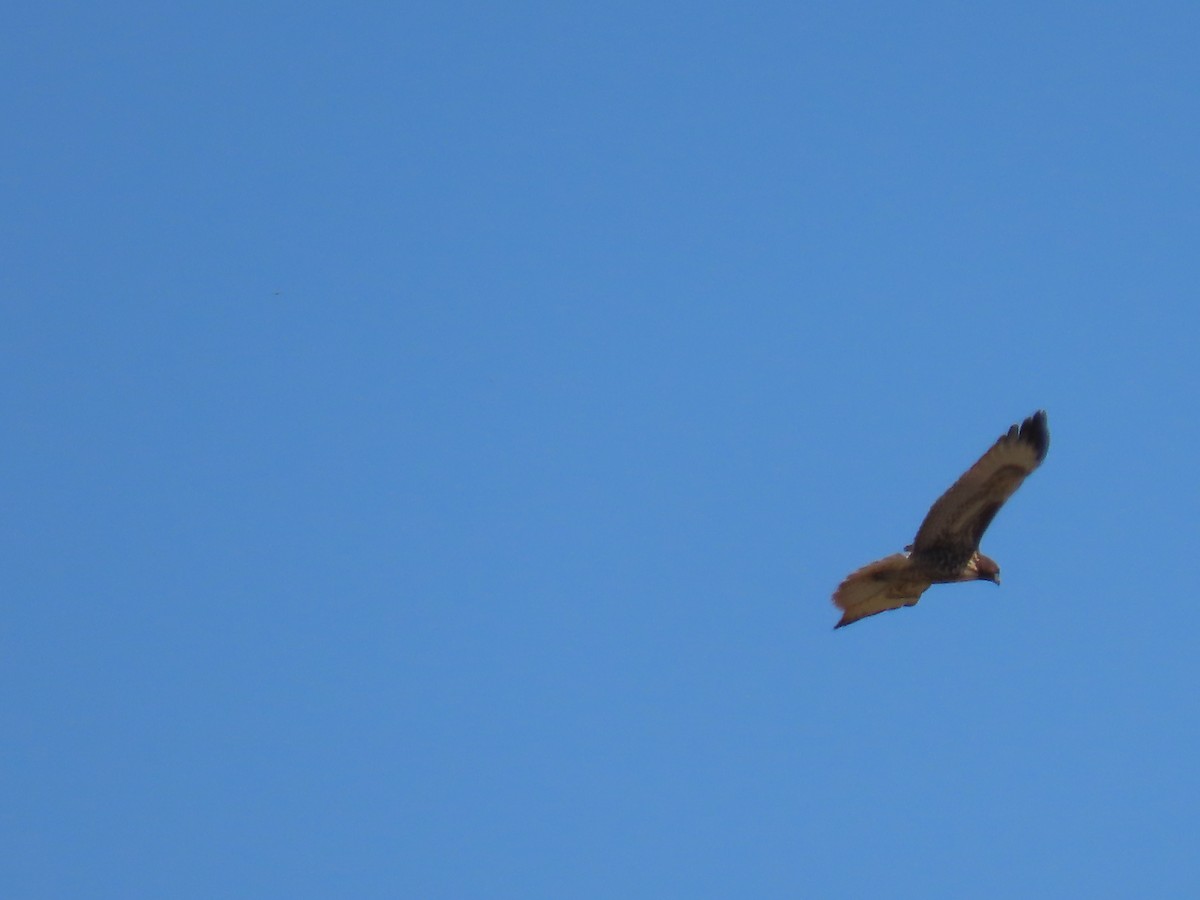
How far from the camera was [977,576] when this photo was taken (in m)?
18.4

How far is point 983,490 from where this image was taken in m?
17.6

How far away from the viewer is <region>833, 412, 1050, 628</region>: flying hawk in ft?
57.1

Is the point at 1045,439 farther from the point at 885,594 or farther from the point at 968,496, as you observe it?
the point at 885,594

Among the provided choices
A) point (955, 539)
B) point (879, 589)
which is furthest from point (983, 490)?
point (879, 589)

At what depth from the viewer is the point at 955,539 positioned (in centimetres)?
1805

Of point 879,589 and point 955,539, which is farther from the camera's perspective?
point 879,589

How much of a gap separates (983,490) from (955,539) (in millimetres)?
587

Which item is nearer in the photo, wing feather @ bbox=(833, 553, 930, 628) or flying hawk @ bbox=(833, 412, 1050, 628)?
flying hawk @ bbox=(833, 412, 1050, 628)

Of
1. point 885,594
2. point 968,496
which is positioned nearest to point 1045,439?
point 968,496

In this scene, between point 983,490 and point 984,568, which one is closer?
point 983,490

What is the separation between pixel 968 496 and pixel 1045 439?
29.3 inches

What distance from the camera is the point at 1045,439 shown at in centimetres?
1739

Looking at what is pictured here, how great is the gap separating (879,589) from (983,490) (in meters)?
1.31

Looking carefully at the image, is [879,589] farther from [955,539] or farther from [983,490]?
[983,490]
